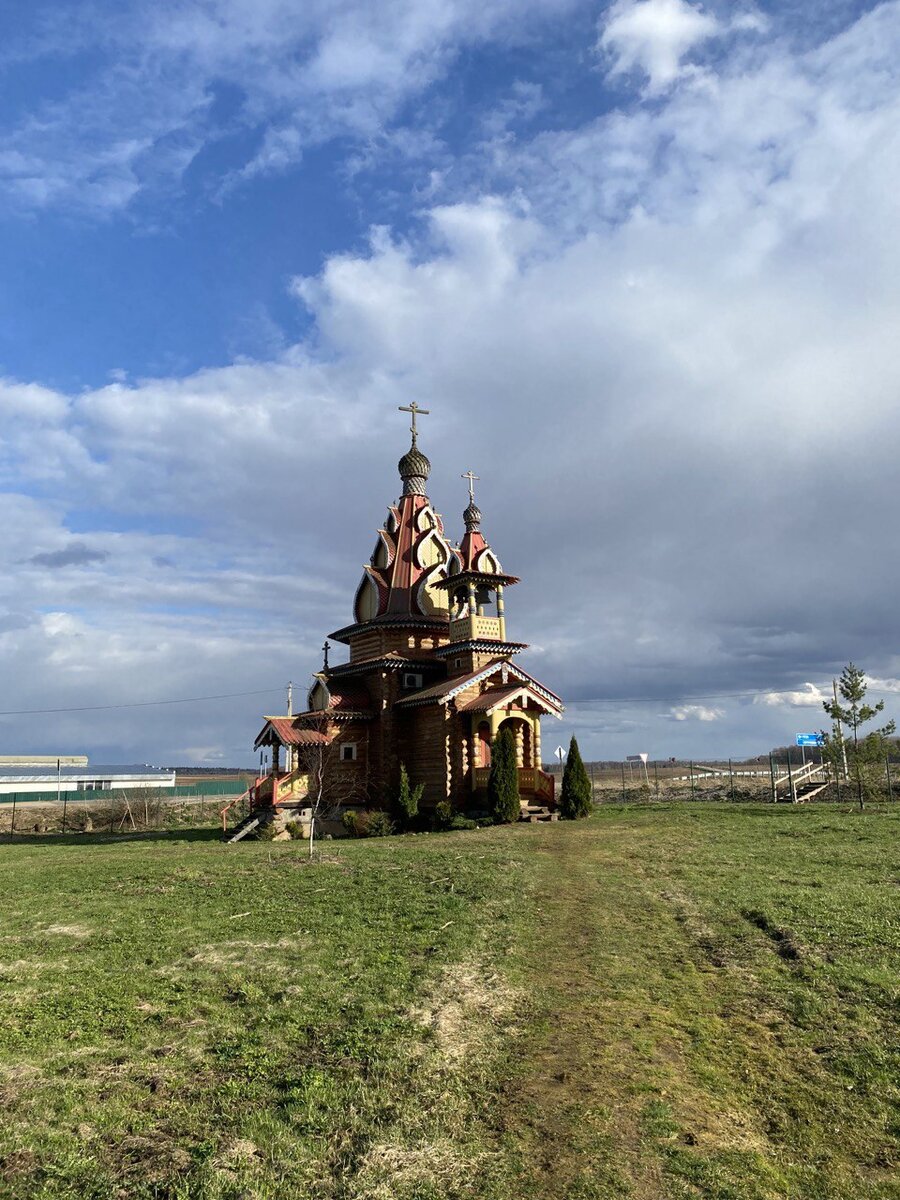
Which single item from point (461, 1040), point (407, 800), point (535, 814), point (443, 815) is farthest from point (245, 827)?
point (461, 1040)

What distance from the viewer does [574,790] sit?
30.5m

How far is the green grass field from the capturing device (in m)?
6.32

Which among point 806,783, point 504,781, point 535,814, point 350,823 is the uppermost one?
point 504,781

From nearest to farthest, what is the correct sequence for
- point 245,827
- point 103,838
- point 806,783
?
point 245,827
point 103,838
point 806,783

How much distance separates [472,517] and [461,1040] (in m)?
31.2

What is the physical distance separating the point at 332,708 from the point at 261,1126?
89.2 ft

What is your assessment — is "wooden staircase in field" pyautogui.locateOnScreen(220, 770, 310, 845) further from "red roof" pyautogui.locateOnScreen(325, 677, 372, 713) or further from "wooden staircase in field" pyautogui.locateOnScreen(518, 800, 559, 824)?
"wooden staircase in field" pyautogui.locateOnScreen(518, 800, 559, 824)

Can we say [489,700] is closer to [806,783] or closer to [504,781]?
[504,781]

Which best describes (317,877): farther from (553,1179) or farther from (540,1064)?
(553,1179)

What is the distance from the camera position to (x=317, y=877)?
739 inches

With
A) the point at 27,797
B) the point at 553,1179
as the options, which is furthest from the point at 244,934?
the point at 27,797

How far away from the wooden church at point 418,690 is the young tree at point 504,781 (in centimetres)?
128

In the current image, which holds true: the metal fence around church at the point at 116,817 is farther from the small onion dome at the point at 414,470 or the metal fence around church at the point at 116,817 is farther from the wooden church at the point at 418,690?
the small onion dome at the point at 414,470

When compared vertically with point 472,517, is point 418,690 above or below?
below
